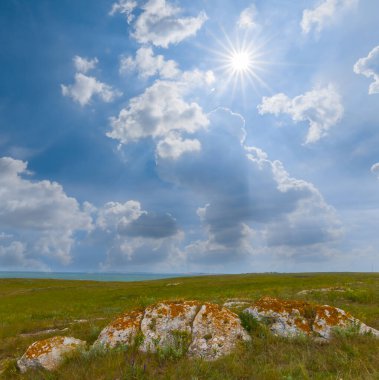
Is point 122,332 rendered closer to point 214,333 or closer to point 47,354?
point 47,354

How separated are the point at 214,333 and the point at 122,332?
2532 millimetres

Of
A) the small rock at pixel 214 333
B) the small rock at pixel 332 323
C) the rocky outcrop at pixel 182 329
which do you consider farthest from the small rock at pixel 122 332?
the small rock at pixel 332 323

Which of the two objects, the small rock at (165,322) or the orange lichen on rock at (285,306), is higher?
the orange lichen on rock at (285,306)

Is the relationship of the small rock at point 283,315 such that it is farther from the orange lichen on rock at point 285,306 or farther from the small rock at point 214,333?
the small rock at point 214,333

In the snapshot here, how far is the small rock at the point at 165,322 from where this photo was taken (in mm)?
8648

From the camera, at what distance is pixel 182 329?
9117 millimetres

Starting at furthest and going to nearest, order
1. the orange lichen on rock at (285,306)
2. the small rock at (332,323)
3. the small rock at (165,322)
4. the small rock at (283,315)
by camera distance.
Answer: the orange lichen on rock at (285,306) < the small rock at (283,315) < the small rock at (332,323) < the small rock at (165,322)

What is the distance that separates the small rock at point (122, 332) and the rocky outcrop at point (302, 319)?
131 inches

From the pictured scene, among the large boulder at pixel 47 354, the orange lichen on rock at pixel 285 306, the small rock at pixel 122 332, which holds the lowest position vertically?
the large boulder at pixel 47 354

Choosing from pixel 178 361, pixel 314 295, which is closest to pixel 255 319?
pixel 178 361

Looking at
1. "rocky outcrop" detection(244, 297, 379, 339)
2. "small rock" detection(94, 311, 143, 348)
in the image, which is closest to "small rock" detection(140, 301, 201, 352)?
"small rock" detection(94, 311, 143, 348)

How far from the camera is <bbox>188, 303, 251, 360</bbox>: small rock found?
8.20 metres

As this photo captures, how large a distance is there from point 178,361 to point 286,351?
252 cm

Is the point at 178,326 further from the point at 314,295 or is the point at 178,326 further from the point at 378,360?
the point at 314,295
